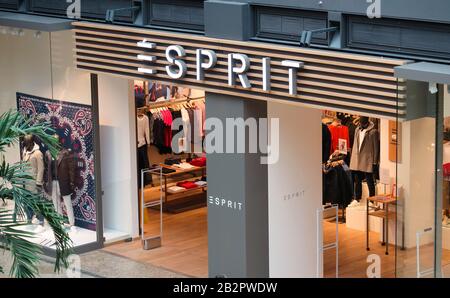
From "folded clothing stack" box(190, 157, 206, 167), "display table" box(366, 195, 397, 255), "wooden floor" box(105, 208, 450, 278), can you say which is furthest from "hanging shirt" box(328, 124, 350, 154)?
"folded clothing stack" box(190, 157, 206, 167)

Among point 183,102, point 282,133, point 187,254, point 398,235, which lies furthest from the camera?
point 183,102

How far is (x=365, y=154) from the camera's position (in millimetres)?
16859

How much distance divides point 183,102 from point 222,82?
235 inches

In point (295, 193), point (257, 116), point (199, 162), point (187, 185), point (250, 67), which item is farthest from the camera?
point (199, 162)

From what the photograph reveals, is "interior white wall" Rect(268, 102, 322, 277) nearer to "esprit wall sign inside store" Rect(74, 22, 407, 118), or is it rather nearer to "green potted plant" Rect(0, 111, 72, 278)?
"esprit wall sign inside store" Rect(74, 22, 407, 118)

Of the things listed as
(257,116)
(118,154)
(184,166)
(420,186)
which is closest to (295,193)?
(257,116)

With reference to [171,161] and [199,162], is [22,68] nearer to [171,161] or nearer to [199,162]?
[171,161]

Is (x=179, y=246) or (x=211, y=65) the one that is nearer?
(x=211, y=65)

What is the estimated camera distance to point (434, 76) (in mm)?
9977

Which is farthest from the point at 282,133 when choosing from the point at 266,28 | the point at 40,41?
the point at 40,41

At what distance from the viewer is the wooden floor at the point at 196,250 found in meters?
14.4

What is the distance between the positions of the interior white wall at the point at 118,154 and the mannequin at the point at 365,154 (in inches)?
145

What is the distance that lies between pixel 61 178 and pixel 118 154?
3.29ft
